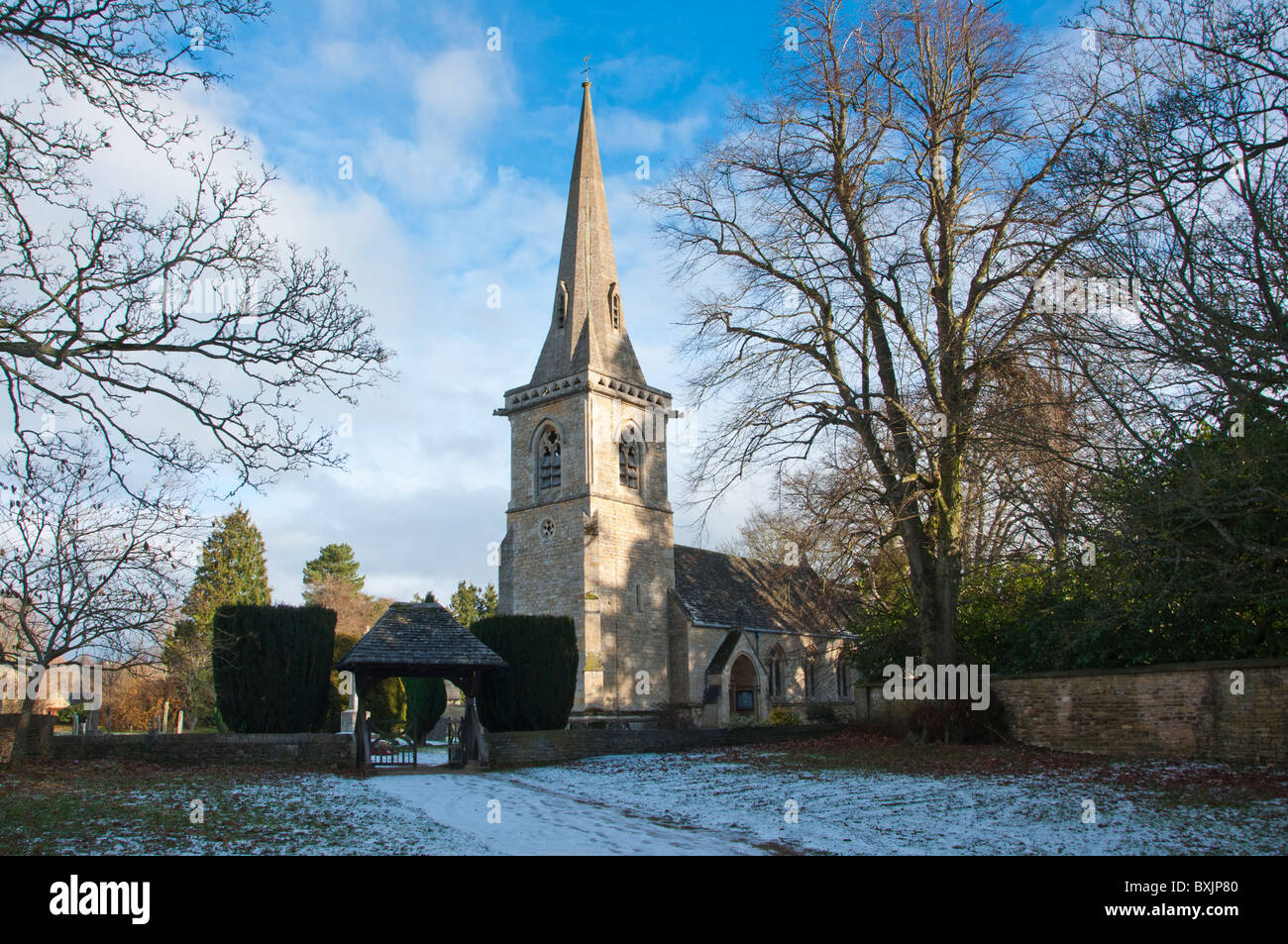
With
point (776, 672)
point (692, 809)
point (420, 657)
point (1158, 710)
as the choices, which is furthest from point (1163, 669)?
point (776, 672)

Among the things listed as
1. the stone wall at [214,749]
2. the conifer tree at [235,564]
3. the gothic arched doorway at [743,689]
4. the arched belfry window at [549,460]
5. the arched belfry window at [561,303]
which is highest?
the arched belfry window at [561,303]

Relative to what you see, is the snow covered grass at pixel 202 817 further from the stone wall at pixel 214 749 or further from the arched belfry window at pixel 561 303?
the arched belfry window at pixel 561 303

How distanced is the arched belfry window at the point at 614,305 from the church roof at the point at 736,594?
32.4ft

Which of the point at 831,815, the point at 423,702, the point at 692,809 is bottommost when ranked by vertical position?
the point at 423,702

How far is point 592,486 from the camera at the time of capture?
1296 inches

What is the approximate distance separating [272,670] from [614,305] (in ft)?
72.5

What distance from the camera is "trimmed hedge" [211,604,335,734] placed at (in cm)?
1881

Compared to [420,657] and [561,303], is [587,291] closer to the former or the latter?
[561,303]

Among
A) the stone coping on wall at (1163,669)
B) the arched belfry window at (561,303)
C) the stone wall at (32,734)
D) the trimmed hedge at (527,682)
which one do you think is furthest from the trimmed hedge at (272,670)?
the arched belfry window at (561,303)

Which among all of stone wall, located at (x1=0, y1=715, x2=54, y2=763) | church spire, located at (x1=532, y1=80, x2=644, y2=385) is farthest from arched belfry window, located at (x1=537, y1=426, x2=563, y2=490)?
stone wall, located at (x1=0, y1=715, x2=54, y2=763)

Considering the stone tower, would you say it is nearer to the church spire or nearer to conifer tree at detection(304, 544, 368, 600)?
the church spire

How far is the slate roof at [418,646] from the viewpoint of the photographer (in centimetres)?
1781

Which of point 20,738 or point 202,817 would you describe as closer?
point 202,817

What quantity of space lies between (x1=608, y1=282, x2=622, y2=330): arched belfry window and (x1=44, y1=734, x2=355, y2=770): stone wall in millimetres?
22322
